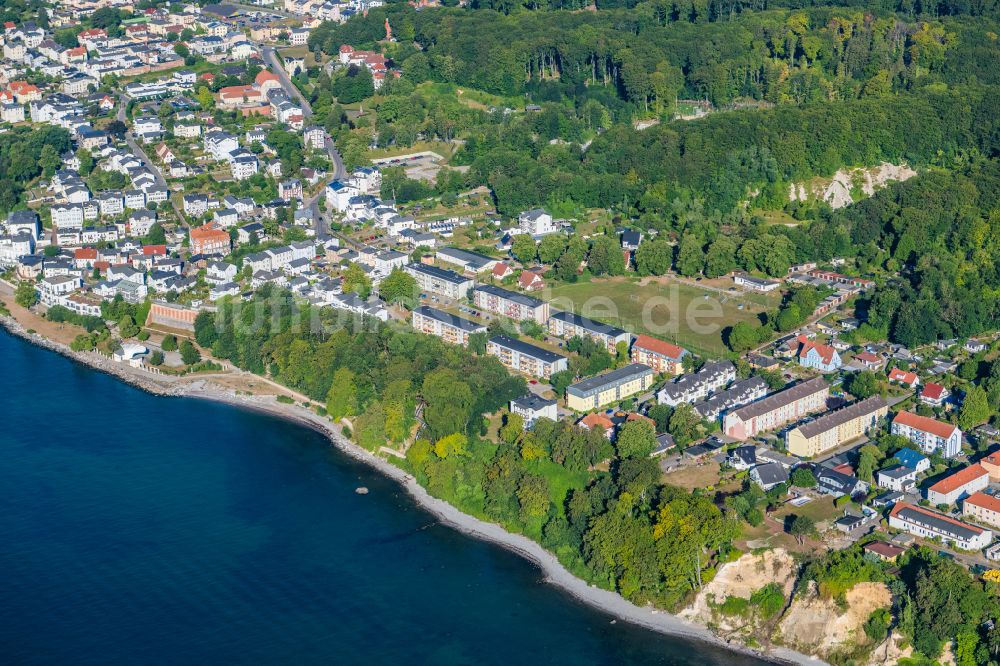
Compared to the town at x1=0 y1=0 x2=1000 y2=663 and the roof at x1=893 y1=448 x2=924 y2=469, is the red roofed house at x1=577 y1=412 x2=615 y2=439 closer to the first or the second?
the town at x1=0 y1=0 x2=1000 y2=663

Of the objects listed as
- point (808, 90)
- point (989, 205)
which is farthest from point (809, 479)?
point (808, 90)

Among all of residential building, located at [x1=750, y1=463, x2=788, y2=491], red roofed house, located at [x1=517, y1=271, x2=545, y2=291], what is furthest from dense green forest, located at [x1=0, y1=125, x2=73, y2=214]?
residential building, located at [x1=750, y1=463, x2=788, y2=491]

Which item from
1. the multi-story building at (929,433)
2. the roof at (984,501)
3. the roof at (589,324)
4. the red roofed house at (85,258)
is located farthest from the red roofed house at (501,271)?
the roof at (984,501)

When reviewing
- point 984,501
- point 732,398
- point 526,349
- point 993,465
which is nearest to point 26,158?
point 526,349

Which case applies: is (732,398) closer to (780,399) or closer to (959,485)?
(780,399)

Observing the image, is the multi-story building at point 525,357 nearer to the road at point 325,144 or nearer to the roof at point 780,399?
the roof at point 780,399

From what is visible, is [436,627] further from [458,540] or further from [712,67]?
[712,67]
